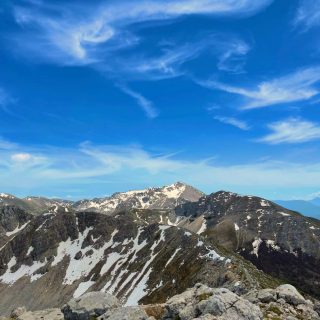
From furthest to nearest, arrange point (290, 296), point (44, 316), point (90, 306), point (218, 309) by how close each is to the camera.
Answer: point (44, 316)
point (90, 306)
point (290, 296)
point (218, 309)

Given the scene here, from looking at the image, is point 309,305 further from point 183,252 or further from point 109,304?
point 183,252

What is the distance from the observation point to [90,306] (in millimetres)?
65250

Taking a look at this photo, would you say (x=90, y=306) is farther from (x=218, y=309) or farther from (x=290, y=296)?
(x=290, y=296)

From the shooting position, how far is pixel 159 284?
174375 mm

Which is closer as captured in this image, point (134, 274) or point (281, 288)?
point (281, 288)

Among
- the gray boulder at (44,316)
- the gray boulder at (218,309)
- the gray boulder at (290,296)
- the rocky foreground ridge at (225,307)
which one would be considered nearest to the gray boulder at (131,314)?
the rocky foreground ridge at (225,307)

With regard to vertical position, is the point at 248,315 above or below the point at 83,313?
above

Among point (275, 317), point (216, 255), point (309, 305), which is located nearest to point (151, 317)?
point (275, 317)

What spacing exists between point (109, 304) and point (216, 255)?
10752cm

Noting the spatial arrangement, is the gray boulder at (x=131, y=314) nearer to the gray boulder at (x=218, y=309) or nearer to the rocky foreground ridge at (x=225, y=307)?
the rocky foreground ridge at (x=225, y=307)

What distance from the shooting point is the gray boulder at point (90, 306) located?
211ft

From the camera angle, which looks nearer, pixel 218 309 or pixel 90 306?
pixel 218 309

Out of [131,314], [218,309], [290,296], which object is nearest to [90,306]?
[131,314]

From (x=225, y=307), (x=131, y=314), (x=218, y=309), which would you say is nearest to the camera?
(x=218, y=309)
